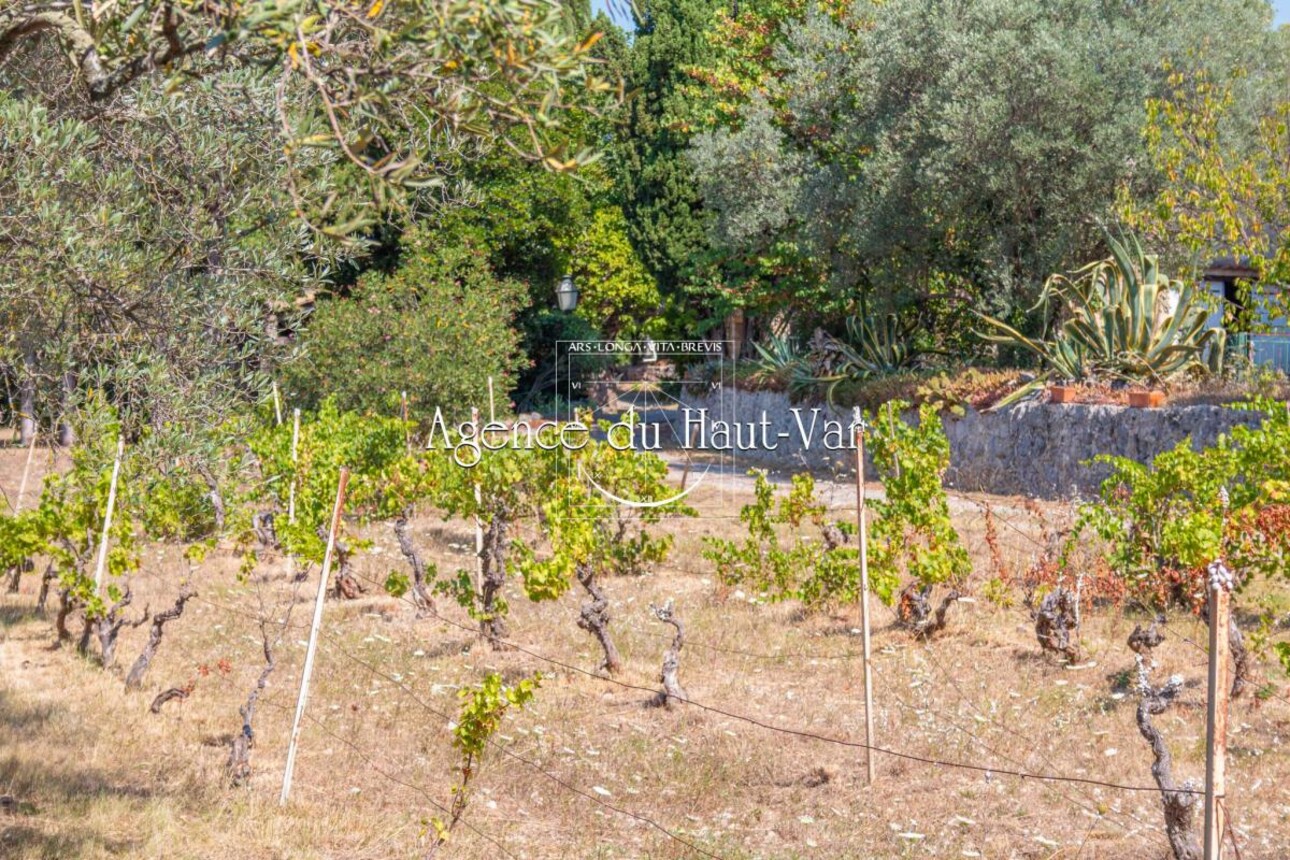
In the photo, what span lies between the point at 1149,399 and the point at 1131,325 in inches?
56.0

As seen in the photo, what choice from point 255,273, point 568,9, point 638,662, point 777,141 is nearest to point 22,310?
point 255,273

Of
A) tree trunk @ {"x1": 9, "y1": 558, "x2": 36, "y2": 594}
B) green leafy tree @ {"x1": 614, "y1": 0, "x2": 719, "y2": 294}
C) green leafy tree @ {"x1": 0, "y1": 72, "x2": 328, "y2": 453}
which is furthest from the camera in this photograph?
green leafy tree @ {"x1": 614, "y1": 0, "x2": 719, "y2": 294}

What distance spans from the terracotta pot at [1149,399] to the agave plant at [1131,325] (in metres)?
1.06

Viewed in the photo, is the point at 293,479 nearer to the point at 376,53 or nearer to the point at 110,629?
the point at 110,629

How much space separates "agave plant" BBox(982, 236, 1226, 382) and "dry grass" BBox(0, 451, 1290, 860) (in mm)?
7554

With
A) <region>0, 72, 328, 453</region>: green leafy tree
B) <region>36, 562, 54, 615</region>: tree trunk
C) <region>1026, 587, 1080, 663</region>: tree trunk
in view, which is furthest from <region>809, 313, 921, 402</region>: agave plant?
<region>0, 72, 328, 453</region>: green leafy tree

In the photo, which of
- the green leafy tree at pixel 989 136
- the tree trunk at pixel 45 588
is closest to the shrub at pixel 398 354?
the green leafy tree at pixel 989 136

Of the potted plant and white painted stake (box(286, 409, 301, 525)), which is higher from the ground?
the potted plant

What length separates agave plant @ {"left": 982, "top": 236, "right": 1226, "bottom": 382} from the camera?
1728 cm

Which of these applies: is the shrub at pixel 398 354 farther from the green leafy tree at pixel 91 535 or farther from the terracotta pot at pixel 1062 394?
the green leafy tree at pixel 91 535

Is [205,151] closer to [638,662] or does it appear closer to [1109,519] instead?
[638,662]

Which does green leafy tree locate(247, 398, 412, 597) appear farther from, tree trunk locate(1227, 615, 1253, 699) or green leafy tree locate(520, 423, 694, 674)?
tree trunk locate(1227, 615, 1253, 699)

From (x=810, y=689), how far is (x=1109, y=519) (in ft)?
10.1

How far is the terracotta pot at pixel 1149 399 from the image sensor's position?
16.5m
